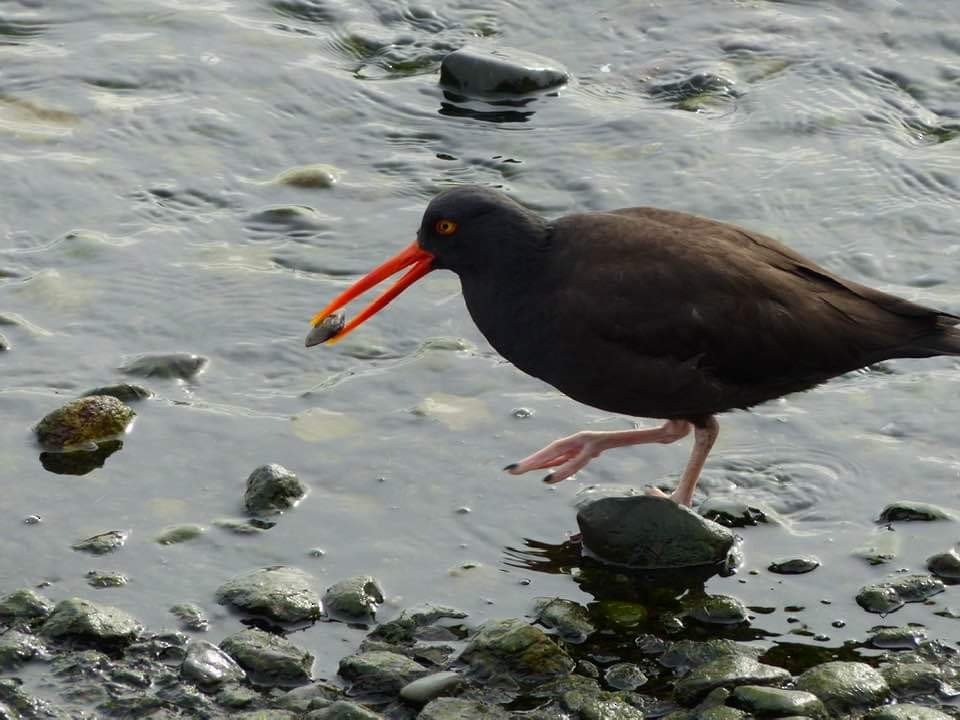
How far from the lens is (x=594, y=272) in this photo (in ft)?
18.6

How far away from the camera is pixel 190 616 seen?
5.01 m

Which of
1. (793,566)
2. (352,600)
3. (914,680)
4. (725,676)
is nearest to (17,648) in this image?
(352,600)

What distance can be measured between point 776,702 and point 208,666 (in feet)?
5.45

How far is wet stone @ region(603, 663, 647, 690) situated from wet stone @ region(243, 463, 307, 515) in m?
1.41

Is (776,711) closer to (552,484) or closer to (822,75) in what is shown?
(552,484)

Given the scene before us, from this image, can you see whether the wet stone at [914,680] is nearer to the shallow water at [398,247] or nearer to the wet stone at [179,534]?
the shallow water at [398,247]

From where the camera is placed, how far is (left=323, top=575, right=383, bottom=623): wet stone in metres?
5.09

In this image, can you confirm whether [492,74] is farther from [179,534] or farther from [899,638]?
[899,638]

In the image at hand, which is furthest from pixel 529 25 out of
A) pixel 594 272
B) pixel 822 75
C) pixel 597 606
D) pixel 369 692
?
pixel 369 692

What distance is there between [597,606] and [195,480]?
1.56m

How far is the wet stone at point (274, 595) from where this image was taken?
503 cm

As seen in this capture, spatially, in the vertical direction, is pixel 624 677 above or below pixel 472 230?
below

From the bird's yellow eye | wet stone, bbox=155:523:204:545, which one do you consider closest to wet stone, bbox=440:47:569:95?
the bird's yellow eye

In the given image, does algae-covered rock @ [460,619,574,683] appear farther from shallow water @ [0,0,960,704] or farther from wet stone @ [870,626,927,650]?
wet stone @ [870,626,927,650]
